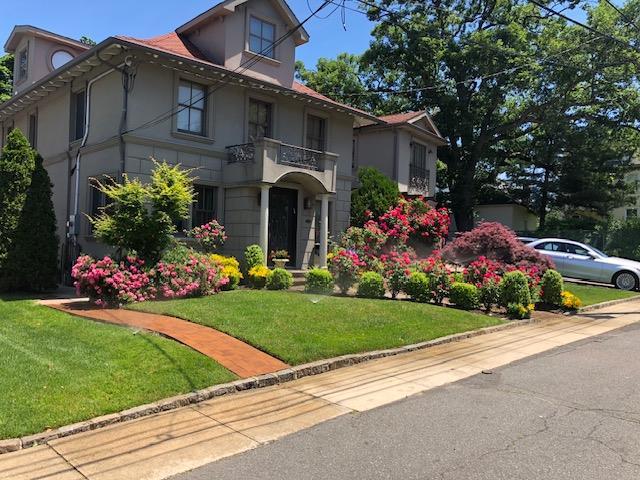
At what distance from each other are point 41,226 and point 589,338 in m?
12.6

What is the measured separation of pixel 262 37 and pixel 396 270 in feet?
30.6

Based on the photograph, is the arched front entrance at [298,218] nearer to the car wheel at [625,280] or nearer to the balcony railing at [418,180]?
the balcony railing at [418,180]

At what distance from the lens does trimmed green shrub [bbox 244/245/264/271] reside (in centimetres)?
1505

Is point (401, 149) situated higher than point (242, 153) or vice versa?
point (401, 149)

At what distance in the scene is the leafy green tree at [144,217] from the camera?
1177cm

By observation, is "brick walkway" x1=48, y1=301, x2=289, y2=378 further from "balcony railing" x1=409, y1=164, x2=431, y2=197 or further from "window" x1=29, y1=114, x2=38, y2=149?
"balcony railing" x1=409, y1=164, x2=431, y2=197

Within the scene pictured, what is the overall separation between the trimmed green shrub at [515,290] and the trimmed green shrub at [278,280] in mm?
5287

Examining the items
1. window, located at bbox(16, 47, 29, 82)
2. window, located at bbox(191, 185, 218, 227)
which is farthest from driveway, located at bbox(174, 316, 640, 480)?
window, located at bbox(16, 47, 29, 82)

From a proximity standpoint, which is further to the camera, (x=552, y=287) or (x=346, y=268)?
(x=552, y=287)

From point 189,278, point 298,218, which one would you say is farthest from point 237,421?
point 298,218

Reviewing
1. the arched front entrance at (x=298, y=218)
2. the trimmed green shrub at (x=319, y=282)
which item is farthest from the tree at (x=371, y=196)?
the trimmed green shrub at (x=319, y=282)

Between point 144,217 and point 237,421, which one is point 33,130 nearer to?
point 144,217

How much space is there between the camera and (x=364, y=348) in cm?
855

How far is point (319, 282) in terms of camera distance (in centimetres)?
1364
